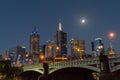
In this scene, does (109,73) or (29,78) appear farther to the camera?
(29,78)

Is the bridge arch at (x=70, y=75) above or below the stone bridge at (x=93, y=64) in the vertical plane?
below

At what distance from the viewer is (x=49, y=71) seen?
82438mm

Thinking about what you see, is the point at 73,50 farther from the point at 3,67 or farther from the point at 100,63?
the point at 100,63

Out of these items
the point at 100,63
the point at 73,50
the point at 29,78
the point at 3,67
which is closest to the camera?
the point at 100,63

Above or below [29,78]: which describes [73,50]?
above

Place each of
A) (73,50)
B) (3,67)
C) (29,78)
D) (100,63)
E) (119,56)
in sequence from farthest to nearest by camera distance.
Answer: (73,50) → (29,78) → (3,67) → (100,63) → (119,56)

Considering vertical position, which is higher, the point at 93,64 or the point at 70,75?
the point at 93,64

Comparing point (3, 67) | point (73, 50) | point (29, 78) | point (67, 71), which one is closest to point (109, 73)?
point (67, 71)

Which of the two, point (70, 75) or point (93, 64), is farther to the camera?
point (70, 75)

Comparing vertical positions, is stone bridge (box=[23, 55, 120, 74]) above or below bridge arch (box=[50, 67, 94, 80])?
above

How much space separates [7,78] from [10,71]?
392 centimetres

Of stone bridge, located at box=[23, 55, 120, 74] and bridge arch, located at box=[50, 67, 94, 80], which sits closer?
stone bridge, located at box=[23, 55, 120, 74]

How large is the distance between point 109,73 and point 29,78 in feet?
258

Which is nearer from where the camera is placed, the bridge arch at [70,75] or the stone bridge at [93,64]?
the stone bridge at [93,64]
